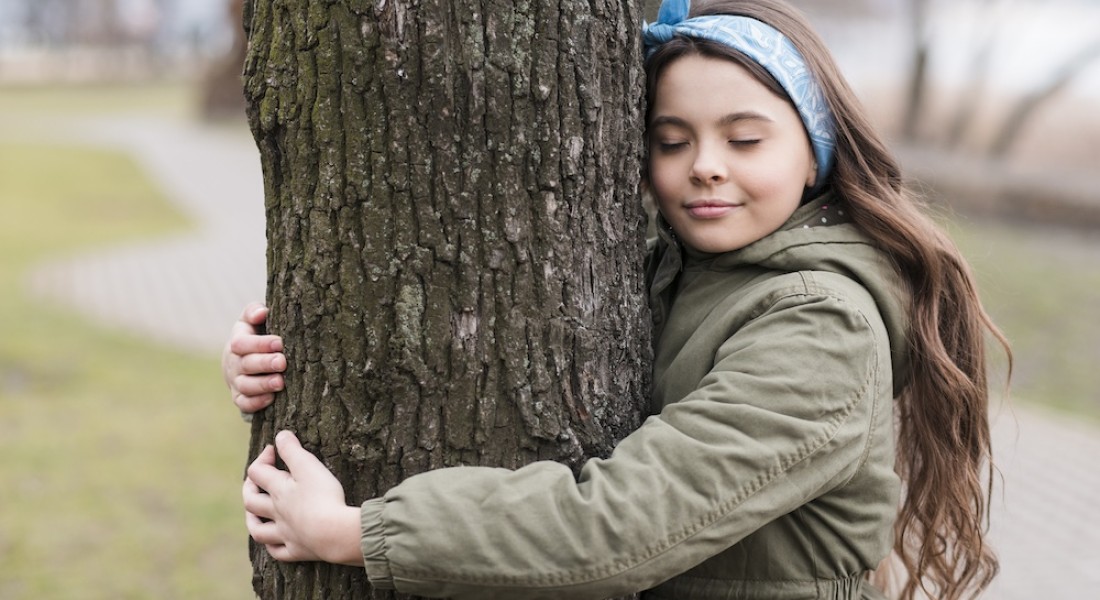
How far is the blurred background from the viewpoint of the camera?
14.7 ft

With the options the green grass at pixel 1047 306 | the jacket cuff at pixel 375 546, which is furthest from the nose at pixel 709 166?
the green grass at pixel 1047 306

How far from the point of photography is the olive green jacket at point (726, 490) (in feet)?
4.94

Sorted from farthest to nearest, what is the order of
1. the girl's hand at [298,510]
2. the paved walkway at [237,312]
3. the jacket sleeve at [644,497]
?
the paved walkway at [237,312], the girl's hand at [298,510], the jacket sleeve at [644,497]

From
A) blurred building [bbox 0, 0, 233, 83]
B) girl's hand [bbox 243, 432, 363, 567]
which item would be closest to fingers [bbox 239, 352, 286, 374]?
girl's hand [bbox 243, 432, 363, 567]

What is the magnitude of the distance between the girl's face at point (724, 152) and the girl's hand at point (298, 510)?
72 cm

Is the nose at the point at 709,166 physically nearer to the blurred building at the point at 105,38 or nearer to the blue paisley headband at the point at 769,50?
the blue paisley headband at the point at 769,50

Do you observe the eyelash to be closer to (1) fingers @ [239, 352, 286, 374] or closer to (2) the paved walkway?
(1) fingers @ [239, 352, 286, 374]

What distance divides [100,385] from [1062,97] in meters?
13.7

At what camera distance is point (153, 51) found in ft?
148

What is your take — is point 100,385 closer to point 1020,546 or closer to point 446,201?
point 1020,546

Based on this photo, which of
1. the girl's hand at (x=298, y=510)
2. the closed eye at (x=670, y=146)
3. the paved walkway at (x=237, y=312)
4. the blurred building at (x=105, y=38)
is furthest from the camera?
the blurred building at (x=105, y=38)

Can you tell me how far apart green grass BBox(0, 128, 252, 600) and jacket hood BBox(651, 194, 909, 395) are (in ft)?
9.63

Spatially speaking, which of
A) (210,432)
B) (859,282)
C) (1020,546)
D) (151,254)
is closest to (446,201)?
(859,282)

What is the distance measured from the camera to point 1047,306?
343 inches
